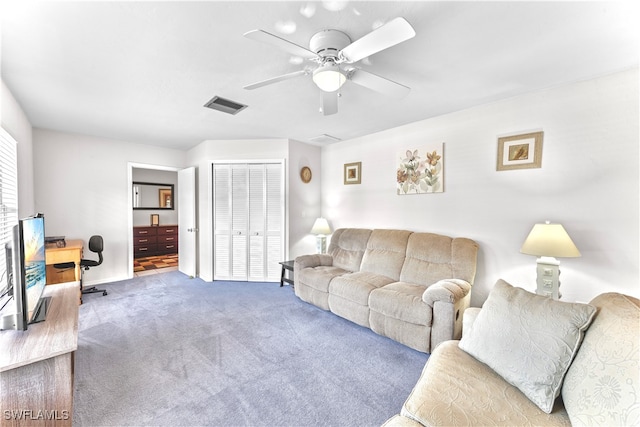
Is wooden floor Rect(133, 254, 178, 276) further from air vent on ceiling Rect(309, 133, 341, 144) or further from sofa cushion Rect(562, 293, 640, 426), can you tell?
sofa cushion Rect(562, 293, 640, 426)

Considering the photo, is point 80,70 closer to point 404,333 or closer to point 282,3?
point 282,3

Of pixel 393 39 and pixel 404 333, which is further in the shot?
pixel 404 333

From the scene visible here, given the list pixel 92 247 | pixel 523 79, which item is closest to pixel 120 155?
pixel 92 247

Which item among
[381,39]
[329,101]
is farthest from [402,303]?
[381,39]

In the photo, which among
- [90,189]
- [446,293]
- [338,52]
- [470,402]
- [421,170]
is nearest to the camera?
[470,402]

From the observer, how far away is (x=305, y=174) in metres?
4.66

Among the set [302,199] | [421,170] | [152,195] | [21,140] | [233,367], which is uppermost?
[21,140]

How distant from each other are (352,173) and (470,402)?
11.6ft

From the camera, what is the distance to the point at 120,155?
448 cm

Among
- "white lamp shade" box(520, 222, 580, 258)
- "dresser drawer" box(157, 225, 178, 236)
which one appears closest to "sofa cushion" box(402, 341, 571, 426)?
"white lamp shade" box(520, 222, 580, 258)

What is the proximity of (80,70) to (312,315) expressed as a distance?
3.18 metres

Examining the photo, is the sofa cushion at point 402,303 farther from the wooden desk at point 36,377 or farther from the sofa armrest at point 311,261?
the wooden desk at point 36,377

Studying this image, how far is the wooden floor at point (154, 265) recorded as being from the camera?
16.9 feet
